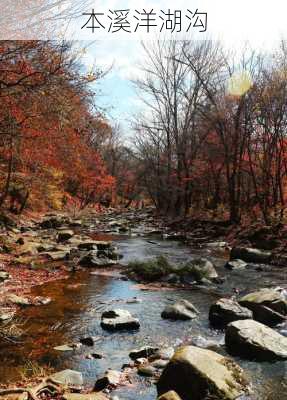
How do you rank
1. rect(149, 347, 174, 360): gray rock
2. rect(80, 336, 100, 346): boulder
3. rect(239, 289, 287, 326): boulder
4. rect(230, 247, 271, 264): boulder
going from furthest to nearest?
rect(230, 247, 271, 264): boulder
rect(239, 289, 287, 326): boulder
rect(80, 336, 100, 346): boulder
rect(149, 347, 174, 360): gray rock

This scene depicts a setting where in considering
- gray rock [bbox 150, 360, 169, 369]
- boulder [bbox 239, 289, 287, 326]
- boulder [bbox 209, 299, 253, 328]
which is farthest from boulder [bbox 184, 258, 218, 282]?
gray rock [bbox 150, 360, 169, 369]

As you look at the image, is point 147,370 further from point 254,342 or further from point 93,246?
point 93,246

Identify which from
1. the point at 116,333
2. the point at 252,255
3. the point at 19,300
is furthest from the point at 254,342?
the point at 252,255

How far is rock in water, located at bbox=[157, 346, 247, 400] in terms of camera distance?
553cm

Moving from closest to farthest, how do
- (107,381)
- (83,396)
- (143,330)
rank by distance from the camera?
(83,396) < (107,381) < (143,330)

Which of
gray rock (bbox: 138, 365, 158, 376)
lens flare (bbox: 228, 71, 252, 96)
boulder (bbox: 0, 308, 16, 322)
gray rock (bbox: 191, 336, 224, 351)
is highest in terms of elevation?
lens flare (bbox: 228, 71, 252, 96)

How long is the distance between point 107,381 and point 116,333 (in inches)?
87.1

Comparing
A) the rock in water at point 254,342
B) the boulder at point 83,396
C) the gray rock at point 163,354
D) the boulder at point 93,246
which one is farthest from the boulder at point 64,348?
the boulder at point 93,246

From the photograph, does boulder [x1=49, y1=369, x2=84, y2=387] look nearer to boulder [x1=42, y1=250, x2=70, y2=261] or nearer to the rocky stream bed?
the rocky stream bed

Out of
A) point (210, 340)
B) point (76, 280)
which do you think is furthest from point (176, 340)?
point (76, 280)

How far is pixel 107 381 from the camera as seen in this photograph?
5922mm

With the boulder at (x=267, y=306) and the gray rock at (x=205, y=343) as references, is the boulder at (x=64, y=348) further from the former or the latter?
the boulder at (x=267, y=306)

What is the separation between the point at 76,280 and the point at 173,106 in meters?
25.1

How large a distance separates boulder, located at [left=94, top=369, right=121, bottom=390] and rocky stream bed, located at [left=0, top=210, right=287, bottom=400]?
0.6 inches
